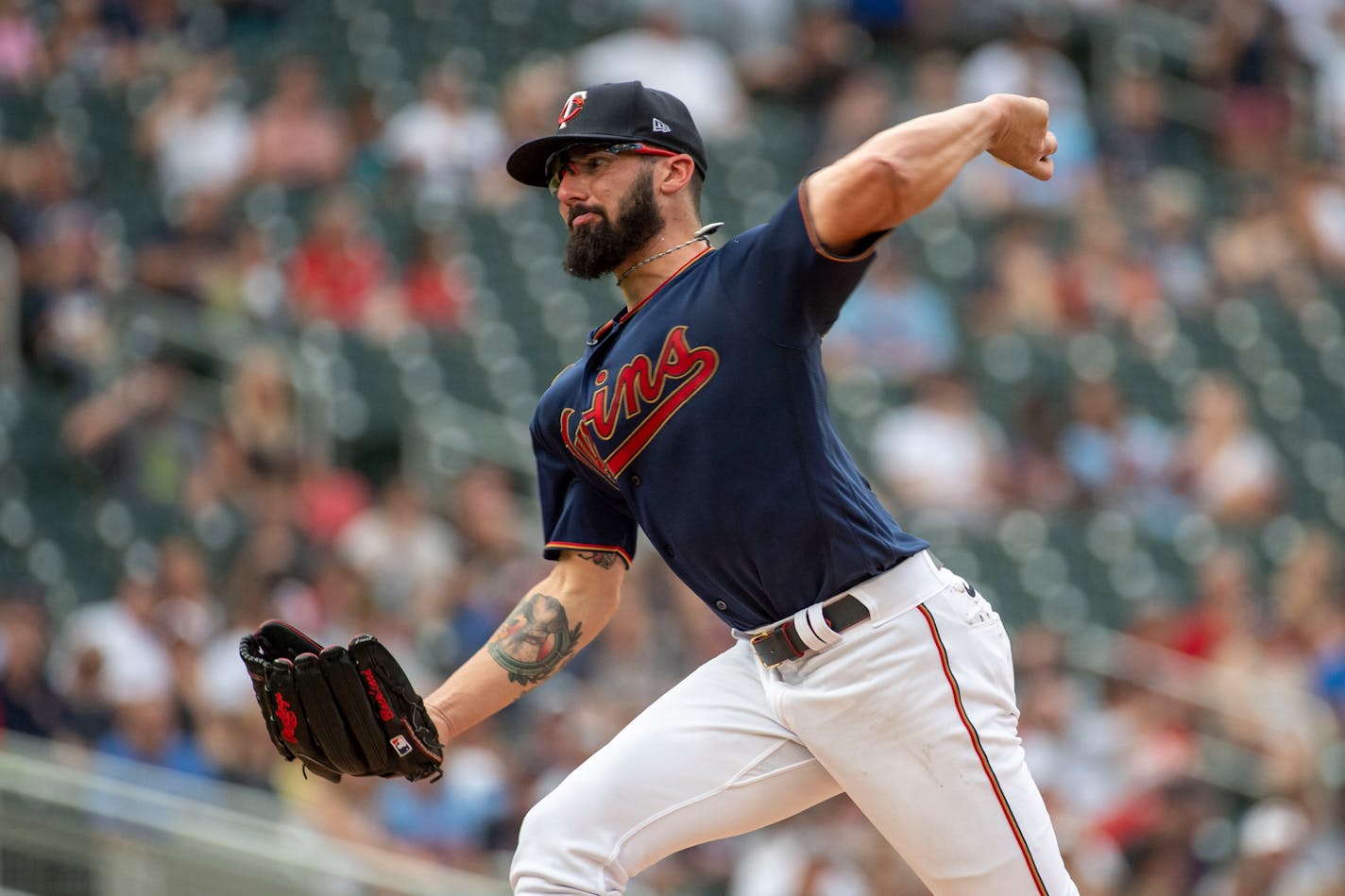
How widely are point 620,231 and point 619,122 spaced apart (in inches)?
8.5

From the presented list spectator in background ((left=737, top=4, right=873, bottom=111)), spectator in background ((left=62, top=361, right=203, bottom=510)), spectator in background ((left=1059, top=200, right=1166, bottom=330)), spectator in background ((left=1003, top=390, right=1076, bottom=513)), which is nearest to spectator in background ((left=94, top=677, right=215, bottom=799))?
spectator in background ((left=62, top=361, right=203, bottom=510))

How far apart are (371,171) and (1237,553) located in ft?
17.0

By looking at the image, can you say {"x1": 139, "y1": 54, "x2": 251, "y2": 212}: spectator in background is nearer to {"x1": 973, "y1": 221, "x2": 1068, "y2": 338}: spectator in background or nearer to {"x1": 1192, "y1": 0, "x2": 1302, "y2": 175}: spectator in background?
{"x1": 973, "y1": 221, "x2": 1068, "y2": 338}: spectator in background

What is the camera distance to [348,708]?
405 centimetres

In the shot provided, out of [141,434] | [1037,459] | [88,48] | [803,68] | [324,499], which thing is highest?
[88,48]

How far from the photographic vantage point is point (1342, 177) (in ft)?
48.3

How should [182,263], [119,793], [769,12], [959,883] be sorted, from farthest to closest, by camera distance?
[769,12] → [182,263] → [119,793] → [959,883]

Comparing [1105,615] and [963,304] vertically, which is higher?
[963,304]

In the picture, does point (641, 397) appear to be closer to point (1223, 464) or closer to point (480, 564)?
point (480, 564)

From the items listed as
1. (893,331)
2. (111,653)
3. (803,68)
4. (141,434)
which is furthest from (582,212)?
(803,68)

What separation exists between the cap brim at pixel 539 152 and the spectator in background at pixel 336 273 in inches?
246

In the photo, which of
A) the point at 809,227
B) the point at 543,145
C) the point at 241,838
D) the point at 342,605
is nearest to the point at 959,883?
the point at 809,227

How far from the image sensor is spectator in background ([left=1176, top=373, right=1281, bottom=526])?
11797 millimetres

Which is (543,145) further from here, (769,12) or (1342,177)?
(1342,177)
